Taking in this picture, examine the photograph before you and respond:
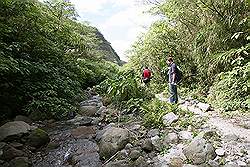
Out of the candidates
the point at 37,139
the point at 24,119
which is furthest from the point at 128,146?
the point at 24,119

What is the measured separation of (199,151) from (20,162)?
12.0 feet

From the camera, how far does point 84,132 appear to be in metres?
7.93

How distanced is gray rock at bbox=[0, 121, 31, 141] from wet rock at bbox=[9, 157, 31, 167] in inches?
42.2

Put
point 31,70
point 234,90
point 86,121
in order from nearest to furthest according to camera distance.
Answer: point 234,90
point 31,70
point 86,121

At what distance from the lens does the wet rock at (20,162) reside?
5801 mm

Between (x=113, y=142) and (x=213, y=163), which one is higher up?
(x=113, y=142)

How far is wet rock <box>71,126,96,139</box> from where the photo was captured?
7620 millimetres

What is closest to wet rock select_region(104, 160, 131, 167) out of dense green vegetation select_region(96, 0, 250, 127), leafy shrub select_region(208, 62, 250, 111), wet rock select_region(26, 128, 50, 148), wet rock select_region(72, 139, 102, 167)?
wet rock select_region(72, 139, 102, 167)

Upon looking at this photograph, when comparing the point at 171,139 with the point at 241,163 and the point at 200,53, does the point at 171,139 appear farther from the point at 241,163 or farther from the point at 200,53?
the point at 200,53

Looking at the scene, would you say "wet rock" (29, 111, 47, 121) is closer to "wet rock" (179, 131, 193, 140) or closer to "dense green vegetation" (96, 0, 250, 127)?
"dense green vegetation" (96, 0, 250, 127)

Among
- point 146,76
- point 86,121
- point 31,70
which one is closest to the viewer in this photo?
point 31,70

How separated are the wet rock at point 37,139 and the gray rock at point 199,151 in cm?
366

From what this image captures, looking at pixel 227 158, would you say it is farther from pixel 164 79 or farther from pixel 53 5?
pixel 53 5

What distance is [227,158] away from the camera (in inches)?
204
